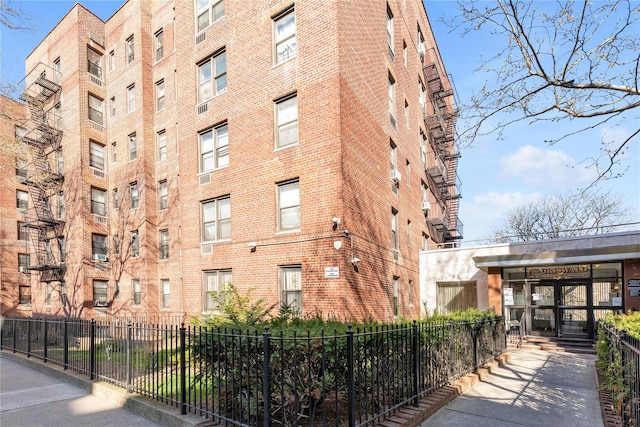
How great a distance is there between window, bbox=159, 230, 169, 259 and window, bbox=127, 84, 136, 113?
792 cm

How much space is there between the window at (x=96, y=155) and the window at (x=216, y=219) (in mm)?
12360

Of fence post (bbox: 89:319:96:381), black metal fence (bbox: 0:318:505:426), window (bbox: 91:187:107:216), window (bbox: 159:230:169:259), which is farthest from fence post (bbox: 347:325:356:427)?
window (bbox: 91:187:107:216)

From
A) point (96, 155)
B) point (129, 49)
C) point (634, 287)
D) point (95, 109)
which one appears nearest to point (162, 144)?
point (96, 155)

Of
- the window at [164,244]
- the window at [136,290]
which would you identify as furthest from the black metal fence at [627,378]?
the window at [136,290]

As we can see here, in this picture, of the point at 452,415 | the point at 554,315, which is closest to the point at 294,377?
the point at 452,415

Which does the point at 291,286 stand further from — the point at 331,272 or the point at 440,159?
the point at 440,159

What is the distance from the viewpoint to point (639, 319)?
782cm

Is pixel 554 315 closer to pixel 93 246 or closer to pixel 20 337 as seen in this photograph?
pixel 20 337

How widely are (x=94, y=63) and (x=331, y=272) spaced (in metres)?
22.7

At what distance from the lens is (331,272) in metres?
Answer: 11.2

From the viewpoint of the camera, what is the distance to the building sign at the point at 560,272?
1578 centimetres

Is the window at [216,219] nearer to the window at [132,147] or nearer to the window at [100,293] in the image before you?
the window at [132,147]

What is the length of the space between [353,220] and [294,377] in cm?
759

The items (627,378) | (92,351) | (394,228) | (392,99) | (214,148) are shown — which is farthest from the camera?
(392,99)
